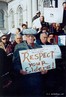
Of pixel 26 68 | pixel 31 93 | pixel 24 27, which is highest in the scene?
pixel 24 27

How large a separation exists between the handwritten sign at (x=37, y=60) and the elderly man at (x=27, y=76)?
36 millimetres

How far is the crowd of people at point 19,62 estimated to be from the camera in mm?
3637

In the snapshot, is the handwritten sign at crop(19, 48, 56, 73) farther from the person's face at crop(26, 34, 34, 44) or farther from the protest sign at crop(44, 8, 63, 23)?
the protest sign at crop(44, 8, 63, 23)

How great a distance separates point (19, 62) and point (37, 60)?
163mm

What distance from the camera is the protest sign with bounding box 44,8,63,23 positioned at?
146 inches

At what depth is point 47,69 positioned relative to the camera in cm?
374

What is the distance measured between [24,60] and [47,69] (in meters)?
0.22

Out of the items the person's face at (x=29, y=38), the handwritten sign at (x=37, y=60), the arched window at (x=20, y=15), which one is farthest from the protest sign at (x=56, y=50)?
the arched window at (x=20, y=15)

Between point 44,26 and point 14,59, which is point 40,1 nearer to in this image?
point 44,26

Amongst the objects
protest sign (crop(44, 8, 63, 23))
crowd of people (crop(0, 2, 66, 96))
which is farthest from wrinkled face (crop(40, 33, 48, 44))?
protest sign (crop(44, 8, 63, 23))

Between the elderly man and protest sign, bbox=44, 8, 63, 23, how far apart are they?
0.18 meters

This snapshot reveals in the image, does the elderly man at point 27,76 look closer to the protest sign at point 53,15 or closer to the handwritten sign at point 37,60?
the handwritten sign at point 37,60

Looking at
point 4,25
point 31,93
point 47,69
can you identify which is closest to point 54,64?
point 47,69

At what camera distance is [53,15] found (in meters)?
3.74
